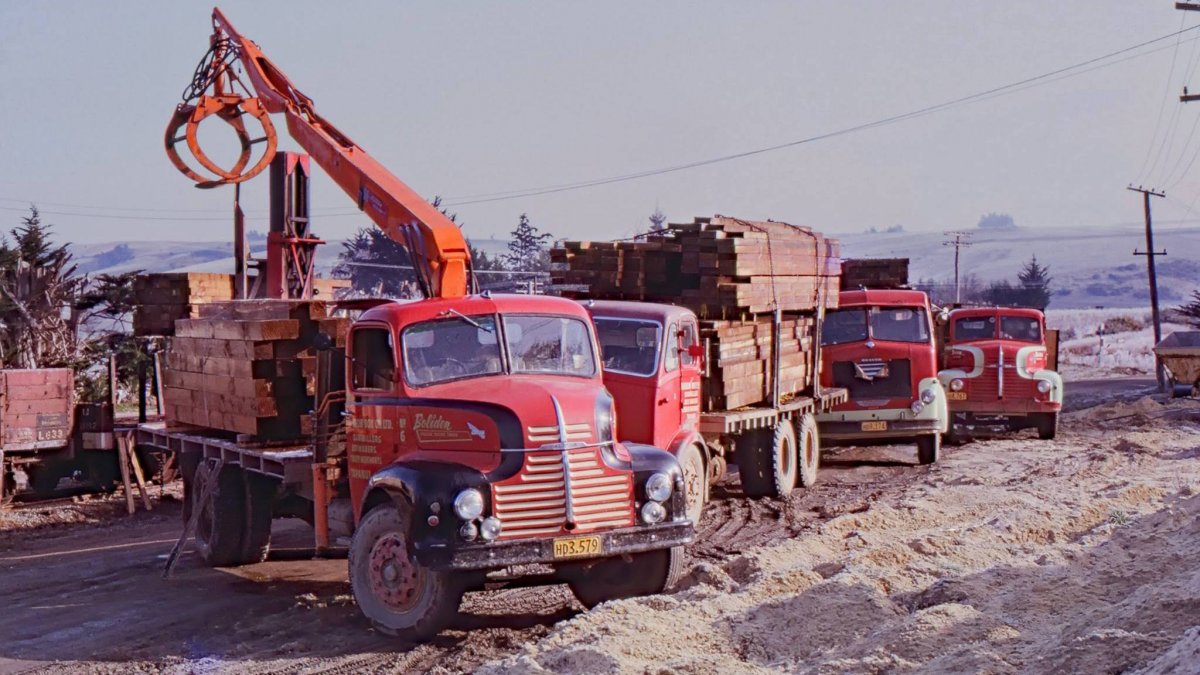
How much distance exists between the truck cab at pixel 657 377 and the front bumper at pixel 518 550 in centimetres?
335

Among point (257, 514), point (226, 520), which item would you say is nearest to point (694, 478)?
point (257, 514)

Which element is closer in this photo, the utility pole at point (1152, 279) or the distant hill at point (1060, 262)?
the utility pole at point (1152, 279)

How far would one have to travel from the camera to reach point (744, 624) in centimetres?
870

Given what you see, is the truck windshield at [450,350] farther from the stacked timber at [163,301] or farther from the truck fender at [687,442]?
the stacked timber at [163,301]

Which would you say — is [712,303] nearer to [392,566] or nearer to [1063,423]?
[392,566]

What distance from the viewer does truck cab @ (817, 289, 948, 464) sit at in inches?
741

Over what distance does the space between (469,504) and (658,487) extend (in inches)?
58.8

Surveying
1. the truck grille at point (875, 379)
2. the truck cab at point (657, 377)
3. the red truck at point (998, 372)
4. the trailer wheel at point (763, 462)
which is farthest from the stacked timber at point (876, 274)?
the truck cab at point (657, 377)

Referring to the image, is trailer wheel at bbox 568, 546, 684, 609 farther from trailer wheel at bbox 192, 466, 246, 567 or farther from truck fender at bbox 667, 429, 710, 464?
trailer wheel at bbox 192, 466, 246, 567

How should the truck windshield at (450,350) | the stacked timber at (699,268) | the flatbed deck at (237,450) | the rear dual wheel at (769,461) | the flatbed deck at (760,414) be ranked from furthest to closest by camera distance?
the rear dual wheel at (769,461), the stacked timber at (699,268), the flatbed deck at (760,414), the flatbed deck at (237,450), the truck windshield at (450,350)

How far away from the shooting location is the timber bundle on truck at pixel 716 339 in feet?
44.0

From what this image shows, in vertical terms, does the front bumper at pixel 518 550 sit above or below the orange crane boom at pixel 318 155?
below

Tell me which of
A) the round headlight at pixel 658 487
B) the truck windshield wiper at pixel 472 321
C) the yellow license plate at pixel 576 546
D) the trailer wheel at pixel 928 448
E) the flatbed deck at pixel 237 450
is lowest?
the trailer wheel at pixel 928 448

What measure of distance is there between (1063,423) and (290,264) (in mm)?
16646
